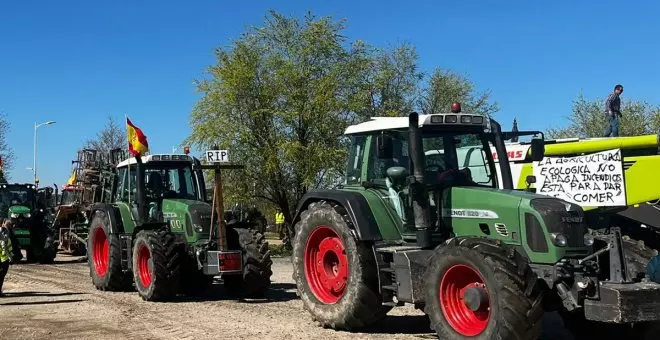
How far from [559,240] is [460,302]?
3.69 ft

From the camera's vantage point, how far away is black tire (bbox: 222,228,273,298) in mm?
11641

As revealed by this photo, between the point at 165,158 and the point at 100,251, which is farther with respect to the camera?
the point at 100,251

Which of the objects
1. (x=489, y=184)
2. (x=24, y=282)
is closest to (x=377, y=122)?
(x=489, y=184)

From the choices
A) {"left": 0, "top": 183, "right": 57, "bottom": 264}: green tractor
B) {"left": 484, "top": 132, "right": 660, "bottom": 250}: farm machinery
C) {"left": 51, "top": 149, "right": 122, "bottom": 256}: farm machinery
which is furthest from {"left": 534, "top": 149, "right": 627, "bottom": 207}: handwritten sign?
{"left": 0, "top": 183, "right": 57, "bottom": 264}: green tractor

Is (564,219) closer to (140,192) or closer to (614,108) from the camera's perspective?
(140,192)

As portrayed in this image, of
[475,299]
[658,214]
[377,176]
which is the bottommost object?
[475,299]

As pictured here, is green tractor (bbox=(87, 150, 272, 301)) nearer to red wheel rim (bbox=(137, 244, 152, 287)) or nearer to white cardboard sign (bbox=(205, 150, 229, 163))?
red wheel rim (bbox=(137, 244, 152, 287))

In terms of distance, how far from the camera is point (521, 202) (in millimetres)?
6938

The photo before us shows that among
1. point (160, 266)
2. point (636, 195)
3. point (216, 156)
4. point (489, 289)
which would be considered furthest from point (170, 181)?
point (489, 289)

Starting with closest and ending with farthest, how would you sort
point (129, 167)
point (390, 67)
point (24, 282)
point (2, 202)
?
point (129, 167)
point (24, 282)
point (2, 202)
point (390, 67)

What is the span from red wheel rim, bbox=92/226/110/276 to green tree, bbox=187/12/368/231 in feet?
30.7

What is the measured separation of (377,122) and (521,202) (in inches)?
89.5

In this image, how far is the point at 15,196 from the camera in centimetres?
2255

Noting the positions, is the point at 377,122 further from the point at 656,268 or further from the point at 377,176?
the point at 656,268
